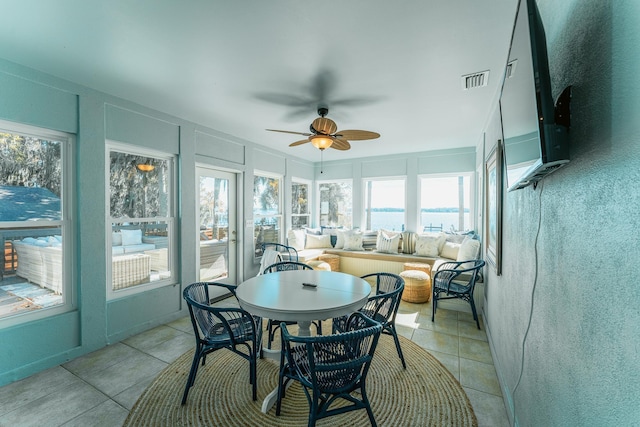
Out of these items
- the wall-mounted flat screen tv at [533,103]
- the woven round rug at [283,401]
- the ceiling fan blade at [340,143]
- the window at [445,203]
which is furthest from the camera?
the window at [445,203]

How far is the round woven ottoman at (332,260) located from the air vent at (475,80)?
373 centimetres

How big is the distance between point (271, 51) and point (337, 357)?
218 centimetres

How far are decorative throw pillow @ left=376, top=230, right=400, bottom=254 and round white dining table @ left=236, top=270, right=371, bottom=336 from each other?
2869 millimetres

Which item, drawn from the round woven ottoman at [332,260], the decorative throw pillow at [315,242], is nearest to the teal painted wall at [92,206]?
the round woven ottoman at [332,260]

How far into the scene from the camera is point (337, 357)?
1655 mm

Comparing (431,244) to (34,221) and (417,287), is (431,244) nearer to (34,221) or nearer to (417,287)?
(417,287)

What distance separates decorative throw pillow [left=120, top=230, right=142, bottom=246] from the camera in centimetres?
315

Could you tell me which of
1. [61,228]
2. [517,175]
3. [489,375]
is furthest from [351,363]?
[61,228]

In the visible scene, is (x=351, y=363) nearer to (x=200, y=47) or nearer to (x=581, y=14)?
(x=581, y=14)

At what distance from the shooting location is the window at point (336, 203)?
6.51 metres

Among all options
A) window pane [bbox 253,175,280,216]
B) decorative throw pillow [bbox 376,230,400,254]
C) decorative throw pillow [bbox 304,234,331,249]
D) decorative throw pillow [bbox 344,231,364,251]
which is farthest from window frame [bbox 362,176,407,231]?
window pane [bbox 253,175,280,216]

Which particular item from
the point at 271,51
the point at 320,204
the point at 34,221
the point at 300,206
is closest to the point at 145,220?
the point at 34,221

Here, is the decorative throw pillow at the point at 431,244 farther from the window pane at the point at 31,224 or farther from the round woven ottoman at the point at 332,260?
the window pane at the point at 31,224

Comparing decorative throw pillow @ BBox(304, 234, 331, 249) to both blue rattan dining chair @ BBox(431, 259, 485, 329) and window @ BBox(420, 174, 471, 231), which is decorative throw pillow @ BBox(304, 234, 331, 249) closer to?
window @ BBox(420, 174, 471, 231)
